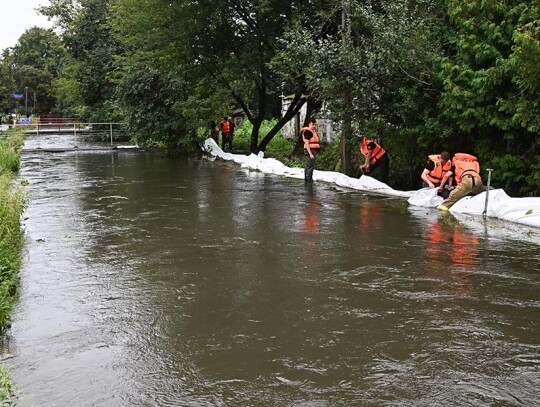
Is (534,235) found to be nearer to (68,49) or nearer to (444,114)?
(444,114)

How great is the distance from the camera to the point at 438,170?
12.7 metres

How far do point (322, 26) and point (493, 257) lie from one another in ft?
37.4

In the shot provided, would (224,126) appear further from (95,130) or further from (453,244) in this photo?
(453,244)

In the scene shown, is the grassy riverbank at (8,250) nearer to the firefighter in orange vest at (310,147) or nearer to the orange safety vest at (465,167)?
the orange safety vest at (465,167)

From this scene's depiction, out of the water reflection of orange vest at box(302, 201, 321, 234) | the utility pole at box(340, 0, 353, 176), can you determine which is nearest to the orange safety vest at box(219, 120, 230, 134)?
the utility pole at box(340, 0, 353, 176)

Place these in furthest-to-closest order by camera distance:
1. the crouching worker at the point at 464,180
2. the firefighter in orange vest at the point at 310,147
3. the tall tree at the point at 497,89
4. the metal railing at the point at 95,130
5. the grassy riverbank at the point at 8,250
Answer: the metal railing at the point at 95,130 → the firefighter in orange vest at the point at 310,147 → the crouching worker at the point at 464,180 → the tall tree at the point at 497,89 → the grassy riverbank at the point at 8,250

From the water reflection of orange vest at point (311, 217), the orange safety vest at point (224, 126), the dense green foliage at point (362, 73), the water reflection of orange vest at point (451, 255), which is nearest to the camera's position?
the water reflection of orange vest at point (451, 255)

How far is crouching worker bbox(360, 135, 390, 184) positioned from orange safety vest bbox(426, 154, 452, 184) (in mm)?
2733

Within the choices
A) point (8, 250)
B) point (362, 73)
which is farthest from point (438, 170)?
point (8, 250)

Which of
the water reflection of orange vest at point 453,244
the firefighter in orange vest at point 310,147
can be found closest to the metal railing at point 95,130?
the firefighter in orange vest at point 310,147

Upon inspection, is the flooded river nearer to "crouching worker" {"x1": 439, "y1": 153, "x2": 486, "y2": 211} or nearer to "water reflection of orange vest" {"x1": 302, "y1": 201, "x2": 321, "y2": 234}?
"water reflection of orange vest" {"x1": 302, "y1": 201, "x2": 321, "y2": 234}

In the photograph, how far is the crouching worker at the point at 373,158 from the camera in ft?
50.6

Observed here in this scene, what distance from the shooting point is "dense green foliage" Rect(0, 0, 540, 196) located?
12227mm

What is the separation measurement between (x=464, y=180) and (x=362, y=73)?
4.68m
